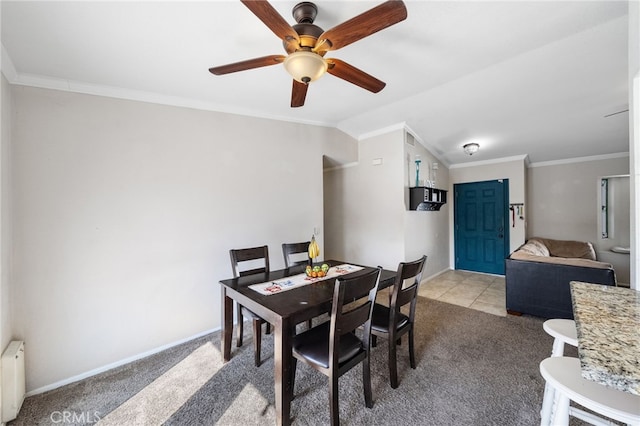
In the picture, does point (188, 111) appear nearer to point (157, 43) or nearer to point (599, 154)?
point (157, 43)

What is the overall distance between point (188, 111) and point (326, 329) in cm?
252

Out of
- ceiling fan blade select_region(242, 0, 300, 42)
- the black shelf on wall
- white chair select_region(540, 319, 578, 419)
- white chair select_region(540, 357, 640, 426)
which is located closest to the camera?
white chair select_region(540, 357, 640, 426)

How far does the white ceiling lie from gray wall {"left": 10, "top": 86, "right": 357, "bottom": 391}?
273 millimetres

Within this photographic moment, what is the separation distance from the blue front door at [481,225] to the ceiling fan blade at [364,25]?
199 inches

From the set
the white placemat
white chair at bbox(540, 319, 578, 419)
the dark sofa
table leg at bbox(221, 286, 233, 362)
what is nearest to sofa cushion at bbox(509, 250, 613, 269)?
the dark sofa

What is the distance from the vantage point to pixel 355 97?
295 cm

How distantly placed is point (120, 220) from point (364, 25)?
2.47 meters

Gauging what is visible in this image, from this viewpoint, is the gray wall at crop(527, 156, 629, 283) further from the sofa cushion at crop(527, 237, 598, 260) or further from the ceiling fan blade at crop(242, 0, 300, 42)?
the ceiling fan blade at crop(242, 0, 300, 42)

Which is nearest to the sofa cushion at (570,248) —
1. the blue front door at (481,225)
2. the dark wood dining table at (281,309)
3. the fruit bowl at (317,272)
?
the blue front door at (481,225)

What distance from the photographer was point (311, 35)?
1.48 m

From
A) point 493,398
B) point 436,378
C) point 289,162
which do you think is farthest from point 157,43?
point 493,398

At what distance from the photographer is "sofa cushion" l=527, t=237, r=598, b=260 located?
171 inches

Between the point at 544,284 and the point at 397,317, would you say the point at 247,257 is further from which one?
the point at 544,284

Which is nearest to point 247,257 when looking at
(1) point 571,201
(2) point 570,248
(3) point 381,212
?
(3) point 381,212
